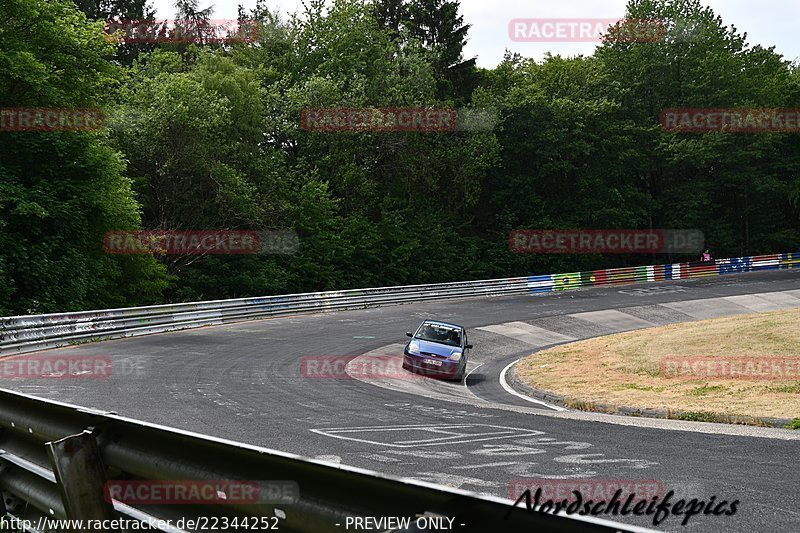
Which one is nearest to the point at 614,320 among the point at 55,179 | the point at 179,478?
the point at 55,179

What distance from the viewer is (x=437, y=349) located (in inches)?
864

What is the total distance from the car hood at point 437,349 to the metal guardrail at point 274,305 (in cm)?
1084

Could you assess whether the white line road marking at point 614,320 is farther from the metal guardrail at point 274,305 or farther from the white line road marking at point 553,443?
the white line road marking at point 553,443

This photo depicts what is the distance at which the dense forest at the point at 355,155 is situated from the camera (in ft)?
101

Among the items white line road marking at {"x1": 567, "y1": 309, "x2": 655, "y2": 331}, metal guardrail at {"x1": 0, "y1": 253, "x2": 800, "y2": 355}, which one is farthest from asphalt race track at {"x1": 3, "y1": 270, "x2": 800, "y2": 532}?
white line road marking at {"x1": 567, "y1": 309, "x2": 655, "y2": 331}

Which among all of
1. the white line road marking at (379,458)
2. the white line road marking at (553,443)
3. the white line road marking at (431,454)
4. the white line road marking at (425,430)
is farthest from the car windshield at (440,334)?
the white line road marking at (379,458)

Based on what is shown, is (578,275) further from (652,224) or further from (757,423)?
(757,423)

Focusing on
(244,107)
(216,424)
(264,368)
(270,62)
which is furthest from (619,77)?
(216,424)

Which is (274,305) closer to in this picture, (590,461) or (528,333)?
(528,333)

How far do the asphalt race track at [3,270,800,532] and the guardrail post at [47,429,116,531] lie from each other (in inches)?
91.1

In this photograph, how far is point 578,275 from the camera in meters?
51.6

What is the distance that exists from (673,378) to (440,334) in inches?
273

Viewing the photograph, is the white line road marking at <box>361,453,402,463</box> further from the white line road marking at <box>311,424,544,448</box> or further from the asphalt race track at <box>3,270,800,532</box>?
the white line road marking at <box>311,424,544,448</box>

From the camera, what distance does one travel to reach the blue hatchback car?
21.5 metres
